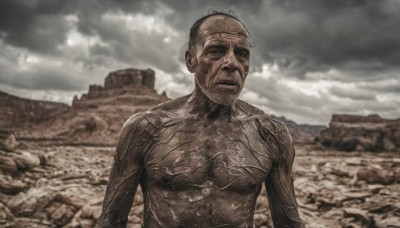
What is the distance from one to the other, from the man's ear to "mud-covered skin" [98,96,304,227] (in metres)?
0.22

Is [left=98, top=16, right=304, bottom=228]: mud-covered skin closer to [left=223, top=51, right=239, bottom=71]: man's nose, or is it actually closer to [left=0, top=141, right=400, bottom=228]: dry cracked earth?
[left=223, top=51, right=239, bottom=71]: man's nose

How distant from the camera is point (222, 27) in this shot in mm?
1912

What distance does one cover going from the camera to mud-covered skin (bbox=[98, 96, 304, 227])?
1.84 meters

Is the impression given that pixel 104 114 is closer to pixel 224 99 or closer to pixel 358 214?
pixel 358 214

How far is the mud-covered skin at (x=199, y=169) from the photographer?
1843 mm

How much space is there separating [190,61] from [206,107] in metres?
0.31

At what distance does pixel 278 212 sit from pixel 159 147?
80 cm

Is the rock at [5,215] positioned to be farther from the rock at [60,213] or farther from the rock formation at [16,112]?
the rock formation at [16,112]

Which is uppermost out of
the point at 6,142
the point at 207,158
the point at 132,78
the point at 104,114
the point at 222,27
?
the point at 132,78

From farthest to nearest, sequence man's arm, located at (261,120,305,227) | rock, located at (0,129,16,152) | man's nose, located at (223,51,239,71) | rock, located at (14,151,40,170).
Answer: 1. rock, located at (0,129,16,152)
2. rock, located at (14,151,40,170)
3. man's arm, located at (261,120,305,227)
4. man's nose, located at (223,51,239,71)

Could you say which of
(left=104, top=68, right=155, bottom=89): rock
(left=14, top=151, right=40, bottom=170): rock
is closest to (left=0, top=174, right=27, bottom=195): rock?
(left=14, top=151, right=40, bottom=170): rock

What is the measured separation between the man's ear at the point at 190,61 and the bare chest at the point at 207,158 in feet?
1.12

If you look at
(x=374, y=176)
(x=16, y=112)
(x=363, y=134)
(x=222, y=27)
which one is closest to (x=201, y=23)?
(x=222, y=27)

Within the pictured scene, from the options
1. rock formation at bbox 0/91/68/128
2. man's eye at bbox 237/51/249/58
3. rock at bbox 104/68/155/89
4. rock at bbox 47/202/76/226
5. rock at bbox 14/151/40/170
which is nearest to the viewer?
→ man's eye at bbox 237/51/249/58
